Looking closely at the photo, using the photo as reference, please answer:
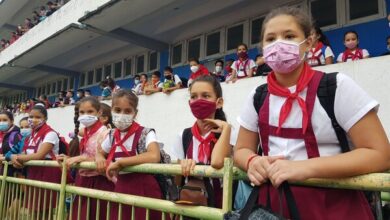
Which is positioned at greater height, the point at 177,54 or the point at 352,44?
the point at 177,54

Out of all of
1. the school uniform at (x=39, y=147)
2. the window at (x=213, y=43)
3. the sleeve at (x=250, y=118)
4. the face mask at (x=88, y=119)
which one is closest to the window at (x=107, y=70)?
the window at (x=213, y=43)

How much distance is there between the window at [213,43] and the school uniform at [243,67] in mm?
3154

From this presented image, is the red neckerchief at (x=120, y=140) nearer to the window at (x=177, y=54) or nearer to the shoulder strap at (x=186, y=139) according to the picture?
the shoulder strap at (x=186, y=139)

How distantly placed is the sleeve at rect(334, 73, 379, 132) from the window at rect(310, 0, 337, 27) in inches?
274

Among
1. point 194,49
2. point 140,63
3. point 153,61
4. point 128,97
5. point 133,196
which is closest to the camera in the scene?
point 133,196

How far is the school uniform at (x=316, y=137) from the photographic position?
52.1 inches

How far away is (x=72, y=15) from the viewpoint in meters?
12.6

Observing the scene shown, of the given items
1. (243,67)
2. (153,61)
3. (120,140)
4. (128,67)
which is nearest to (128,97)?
(120,140)

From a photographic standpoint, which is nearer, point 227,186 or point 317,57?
point 227,186

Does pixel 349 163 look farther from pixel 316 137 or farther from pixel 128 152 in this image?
pixel 128 152

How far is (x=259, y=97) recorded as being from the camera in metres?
1.58

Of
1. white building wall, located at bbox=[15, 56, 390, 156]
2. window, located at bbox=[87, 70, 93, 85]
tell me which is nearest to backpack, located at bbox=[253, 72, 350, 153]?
white building wall, located at bbox=[15, 56, 390, 156]

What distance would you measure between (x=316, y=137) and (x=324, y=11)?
735 centimetres

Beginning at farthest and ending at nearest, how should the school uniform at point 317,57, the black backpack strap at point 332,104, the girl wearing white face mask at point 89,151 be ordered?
the school uniform at point 317,57 < the girl wearing white face mask at point 89,151 < the black backpack strap at point 332,104
